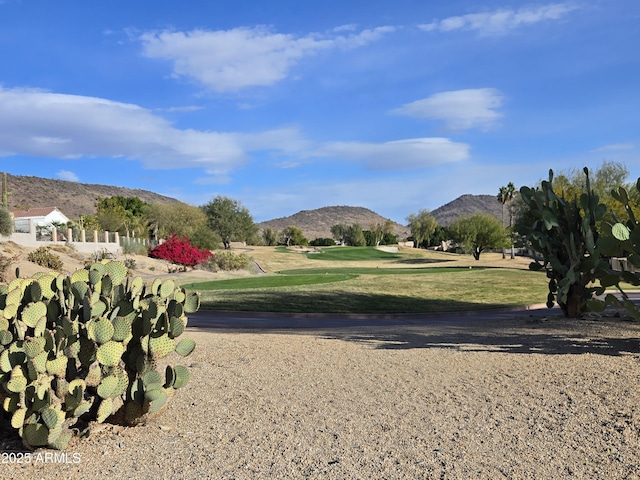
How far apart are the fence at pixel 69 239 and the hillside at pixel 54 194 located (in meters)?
52.8

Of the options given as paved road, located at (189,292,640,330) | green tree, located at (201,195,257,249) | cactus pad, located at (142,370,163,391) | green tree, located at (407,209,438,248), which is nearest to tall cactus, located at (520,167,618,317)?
paved road, located at (189,292,640,330)

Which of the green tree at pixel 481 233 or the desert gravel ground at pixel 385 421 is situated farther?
the green tree at pixel 481 233

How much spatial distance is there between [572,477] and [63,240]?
150 ft

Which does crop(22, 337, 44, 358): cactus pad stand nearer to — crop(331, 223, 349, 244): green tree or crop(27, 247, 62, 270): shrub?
crop(27, 247, 62, 270): shrub

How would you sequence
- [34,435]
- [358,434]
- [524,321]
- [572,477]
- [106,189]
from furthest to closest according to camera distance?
[106,189]
[524,321]
[358,434]
[34,435]
[572,477]

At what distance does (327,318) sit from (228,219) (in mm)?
67373

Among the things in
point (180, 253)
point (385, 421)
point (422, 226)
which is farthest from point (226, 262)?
point (422, 226)

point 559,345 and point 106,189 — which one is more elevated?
point 106,189

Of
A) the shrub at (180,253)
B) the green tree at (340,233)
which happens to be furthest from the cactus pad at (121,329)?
the green tree at (340,233)

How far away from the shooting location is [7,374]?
5.22 meters

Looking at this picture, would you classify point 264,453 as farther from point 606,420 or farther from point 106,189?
point 106,189

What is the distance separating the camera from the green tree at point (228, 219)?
8362 cm

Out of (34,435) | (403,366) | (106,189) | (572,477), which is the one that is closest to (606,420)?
(572,477)

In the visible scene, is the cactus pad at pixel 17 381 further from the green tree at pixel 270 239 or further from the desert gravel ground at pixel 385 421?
the green tree at pixel 270 239
